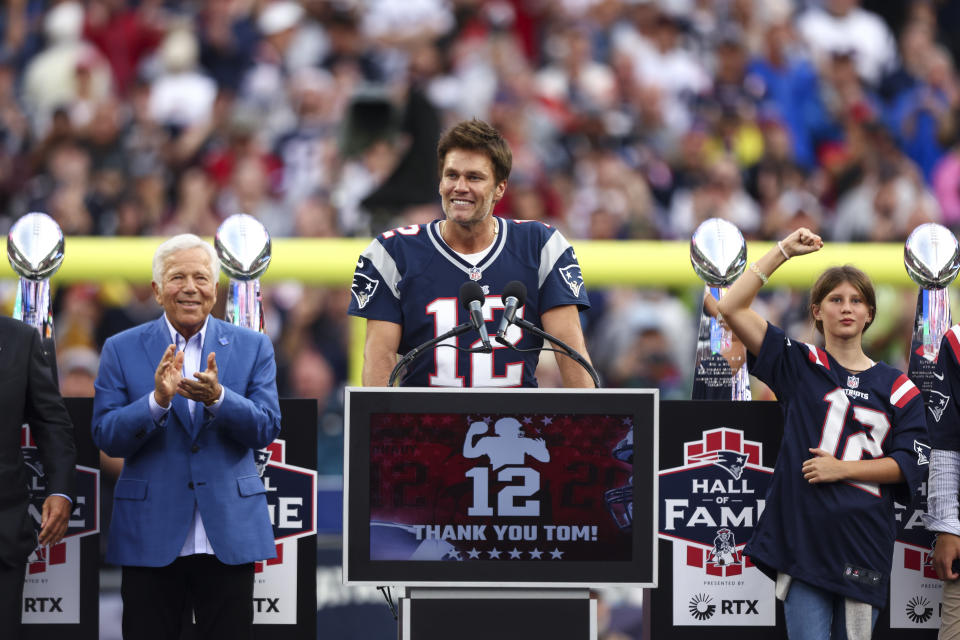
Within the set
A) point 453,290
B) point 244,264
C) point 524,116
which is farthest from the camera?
point 524,116

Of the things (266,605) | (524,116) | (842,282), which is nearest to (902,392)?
(842,282)

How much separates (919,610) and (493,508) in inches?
64.7

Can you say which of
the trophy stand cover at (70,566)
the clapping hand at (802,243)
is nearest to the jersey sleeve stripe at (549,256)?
the clapping hand at (802,243)

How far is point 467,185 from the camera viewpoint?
4395mm

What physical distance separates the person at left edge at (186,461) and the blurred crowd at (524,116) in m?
3.98

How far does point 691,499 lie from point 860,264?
172cm

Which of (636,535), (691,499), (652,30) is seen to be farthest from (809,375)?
(652,30)

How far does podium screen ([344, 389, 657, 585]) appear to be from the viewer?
145 inches

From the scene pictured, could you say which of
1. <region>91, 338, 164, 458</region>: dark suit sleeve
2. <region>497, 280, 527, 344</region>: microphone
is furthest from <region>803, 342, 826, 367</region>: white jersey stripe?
<region>91, 338, 164, 458</region>: dark suit sleeve

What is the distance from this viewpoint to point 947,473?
14.5 ft

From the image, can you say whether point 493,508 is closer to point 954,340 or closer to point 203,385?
point 203,385

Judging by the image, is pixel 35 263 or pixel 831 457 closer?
pixel 831 457

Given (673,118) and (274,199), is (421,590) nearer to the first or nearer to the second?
(274,199)

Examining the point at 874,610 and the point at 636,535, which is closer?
the point at 636,535
